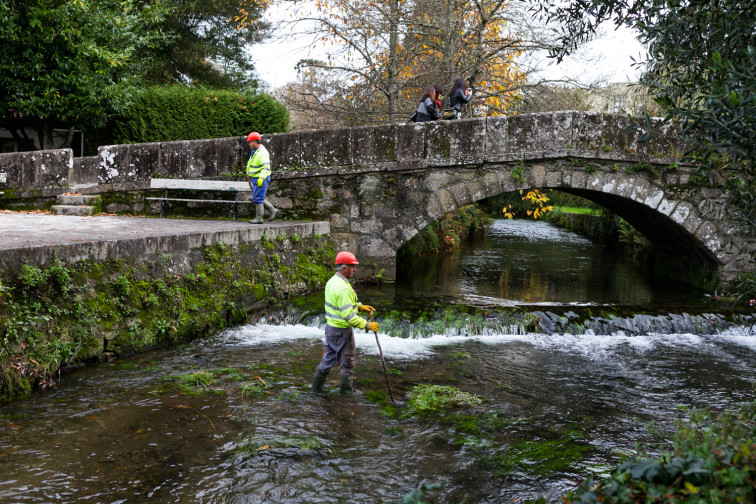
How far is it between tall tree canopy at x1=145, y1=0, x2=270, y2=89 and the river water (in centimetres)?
1369

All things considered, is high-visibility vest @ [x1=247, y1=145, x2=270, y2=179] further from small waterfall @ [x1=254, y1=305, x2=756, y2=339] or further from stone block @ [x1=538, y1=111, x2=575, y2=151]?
stone block @ [x1=538, y1=111, x2=575, y2=151]

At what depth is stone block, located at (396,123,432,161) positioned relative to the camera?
10.5 m

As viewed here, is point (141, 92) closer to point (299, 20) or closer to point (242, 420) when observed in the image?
point (299, 20)

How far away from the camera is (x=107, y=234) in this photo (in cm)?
748

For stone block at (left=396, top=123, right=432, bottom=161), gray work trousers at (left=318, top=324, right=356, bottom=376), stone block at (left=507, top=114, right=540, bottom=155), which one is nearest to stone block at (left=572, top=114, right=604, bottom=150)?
stone block at (left=507, top=114, right=540, bottom=155)

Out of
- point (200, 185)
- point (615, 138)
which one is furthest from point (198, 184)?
point (615, 138)

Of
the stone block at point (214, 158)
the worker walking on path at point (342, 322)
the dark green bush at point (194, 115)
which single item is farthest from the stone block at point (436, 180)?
the dark green bush at point (194, 115)

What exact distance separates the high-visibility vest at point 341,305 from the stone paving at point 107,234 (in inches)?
102

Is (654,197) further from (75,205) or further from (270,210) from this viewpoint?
(75,205)

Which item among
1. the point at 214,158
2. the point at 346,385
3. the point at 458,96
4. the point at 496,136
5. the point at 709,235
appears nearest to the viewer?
the point at 346,385

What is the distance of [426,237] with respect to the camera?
15492 mm

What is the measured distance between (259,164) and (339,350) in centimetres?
481

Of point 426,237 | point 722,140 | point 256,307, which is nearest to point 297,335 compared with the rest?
point 256,307

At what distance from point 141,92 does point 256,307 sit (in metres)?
8.78
